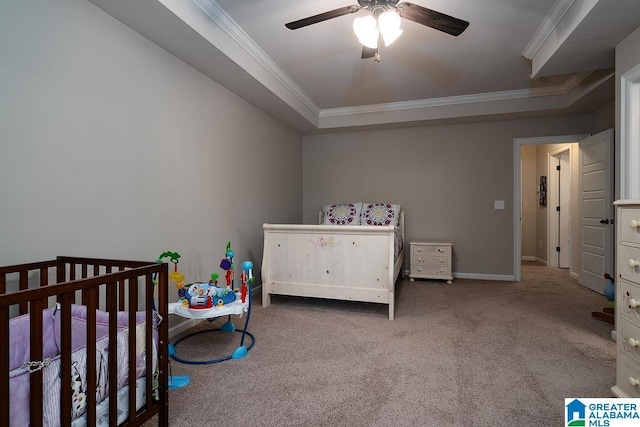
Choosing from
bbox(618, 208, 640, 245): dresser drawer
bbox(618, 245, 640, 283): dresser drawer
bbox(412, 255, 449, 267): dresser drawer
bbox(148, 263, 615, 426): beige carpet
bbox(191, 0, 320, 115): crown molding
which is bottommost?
bbox(148, 263, 615, 426): beige carpet

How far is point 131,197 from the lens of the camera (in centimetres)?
208

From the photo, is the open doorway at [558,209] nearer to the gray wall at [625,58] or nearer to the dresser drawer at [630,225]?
the gray wall at [625,58]

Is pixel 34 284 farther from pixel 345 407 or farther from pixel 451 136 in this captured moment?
pixel 451 136

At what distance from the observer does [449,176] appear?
4.44 meters

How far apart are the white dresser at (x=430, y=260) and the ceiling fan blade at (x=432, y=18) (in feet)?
9.17

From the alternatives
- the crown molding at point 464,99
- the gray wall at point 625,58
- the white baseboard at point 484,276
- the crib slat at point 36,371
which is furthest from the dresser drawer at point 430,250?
the crib slat at point 36,371

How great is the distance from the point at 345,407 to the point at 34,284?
162 centimetres

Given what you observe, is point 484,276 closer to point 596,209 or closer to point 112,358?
point 596,209

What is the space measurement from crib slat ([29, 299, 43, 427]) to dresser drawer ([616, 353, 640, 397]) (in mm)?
2246

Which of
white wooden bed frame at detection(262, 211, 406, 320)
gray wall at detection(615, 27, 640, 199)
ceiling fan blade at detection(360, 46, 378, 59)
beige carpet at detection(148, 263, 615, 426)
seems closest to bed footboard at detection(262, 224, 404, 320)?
white wooden bed frame at detection(262, 211, 406, 320)

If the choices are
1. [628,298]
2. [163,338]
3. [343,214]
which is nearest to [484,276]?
[343,214]

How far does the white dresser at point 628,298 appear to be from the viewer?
1427mm

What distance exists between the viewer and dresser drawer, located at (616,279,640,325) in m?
1.43

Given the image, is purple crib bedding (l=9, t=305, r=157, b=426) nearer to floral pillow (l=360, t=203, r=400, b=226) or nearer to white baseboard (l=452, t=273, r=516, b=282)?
floral pillow (l=360, t=203, r=400, b=226)
